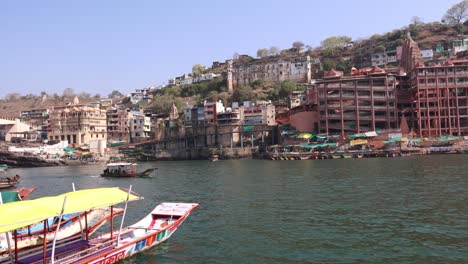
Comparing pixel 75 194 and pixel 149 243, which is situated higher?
pixel 75 194

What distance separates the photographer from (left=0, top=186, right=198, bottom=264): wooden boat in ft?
43.5

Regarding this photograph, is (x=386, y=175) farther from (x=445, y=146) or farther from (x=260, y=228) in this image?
(x=445, y=146)

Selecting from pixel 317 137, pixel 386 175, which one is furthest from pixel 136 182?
pixel 317 137

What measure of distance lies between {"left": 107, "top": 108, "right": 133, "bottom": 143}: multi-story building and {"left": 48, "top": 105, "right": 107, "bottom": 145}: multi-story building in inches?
122

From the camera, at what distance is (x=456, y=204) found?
26.5m

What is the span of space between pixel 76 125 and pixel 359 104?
86.1 metres

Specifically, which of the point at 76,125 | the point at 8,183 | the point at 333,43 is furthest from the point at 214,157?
the point at 333,43

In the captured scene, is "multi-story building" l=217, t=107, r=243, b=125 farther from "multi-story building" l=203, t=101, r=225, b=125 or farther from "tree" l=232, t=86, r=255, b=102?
"tree" l=232, t=86, r=255, b=102

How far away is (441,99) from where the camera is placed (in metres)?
95.6

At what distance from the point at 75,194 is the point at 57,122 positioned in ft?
408

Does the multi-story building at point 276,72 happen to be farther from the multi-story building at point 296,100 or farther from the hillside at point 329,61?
the multi-story building at point 296,100

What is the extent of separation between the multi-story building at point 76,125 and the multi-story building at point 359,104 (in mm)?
72184

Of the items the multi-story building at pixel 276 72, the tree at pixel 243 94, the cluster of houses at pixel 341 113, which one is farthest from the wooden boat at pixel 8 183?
the multi-story building at pixel 276 72

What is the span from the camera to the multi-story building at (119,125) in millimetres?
132500
